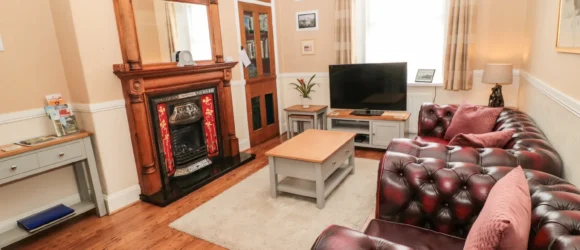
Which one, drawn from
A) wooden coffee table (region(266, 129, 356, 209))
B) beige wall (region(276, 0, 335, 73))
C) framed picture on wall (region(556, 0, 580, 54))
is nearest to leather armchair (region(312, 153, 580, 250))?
framed picture on wall (region(556, 0, 580, 54))

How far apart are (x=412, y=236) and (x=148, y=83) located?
266 cm

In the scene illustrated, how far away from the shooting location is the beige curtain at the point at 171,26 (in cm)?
342

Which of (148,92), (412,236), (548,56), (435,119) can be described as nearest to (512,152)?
(412,236)

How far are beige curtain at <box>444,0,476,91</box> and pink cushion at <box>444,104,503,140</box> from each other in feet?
3.85

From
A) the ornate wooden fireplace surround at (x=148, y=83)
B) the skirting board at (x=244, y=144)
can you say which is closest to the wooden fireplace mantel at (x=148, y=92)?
the ornate wooden fireplace surround at (x=148, y=83)

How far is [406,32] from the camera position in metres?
4.54

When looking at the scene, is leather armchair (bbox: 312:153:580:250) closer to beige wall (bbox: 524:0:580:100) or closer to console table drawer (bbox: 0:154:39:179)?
beige wall (bbox: 524:0:580:100)

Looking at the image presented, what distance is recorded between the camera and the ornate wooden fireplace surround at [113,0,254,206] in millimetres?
2971

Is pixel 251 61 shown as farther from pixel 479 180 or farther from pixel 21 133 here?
pixel 479 180

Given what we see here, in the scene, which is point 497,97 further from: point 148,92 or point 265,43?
point 148,92

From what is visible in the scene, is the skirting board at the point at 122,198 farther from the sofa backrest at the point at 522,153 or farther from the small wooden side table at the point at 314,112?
the sofa backrest at the point at 522,153

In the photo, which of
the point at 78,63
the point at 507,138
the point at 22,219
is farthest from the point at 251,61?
the point at 507,138

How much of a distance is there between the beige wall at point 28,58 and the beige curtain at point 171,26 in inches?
39.1

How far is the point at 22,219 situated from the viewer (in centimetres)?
271
